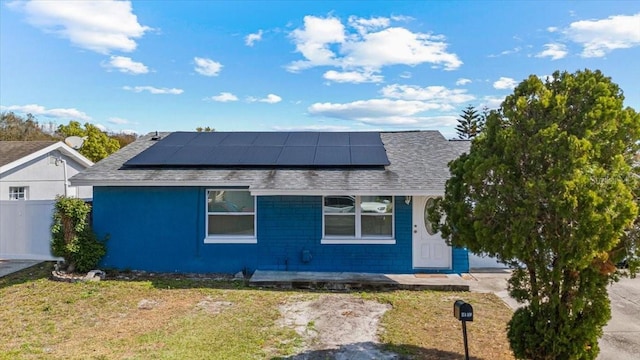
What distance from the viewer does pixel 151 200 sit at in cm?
1049

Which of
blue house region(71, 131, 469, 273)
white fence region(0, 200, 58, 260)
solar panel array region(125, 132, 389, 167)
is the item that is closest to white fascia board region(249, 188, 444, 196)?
blue house region(71, 131, 469, 273)

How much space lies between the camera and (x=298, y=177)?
10398mm

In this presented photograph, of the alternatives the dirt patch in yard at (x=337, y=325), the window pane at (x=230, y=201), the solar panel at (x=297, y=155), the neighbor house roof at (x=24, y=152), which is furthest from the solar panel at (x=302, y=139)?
the neighbor house roof at (x=24, y=152)

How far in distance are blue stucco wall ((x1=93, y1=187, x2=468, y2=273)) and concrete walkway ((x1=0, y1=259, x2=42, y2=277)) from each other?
2.55 meters

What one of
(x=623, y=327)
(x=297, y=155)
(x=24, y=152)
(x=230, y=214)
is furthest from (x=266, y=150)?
(x=24, y=152)

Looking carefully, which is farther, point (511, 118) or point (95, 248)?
point (95, 248)

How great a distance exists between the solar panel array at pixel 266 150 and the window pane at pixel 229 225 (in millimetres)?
1567

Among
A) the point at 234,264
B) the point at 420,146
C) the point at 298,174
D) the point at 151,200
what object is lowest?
the point at 234,264

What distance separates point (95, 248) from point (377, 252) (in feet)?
24.3

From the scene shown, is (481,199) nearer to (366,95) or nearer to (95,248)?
(95,248)

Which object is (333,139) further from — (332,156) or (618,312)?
(618,312)

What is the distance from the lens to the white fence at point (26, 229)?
37.7ft

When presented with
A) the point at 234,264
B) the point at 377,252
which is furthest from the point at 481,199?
the point at 234,264

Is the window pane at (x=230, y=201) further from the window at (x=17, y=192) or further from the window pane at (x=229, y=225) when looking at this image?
the window at (x=17, y=192)
